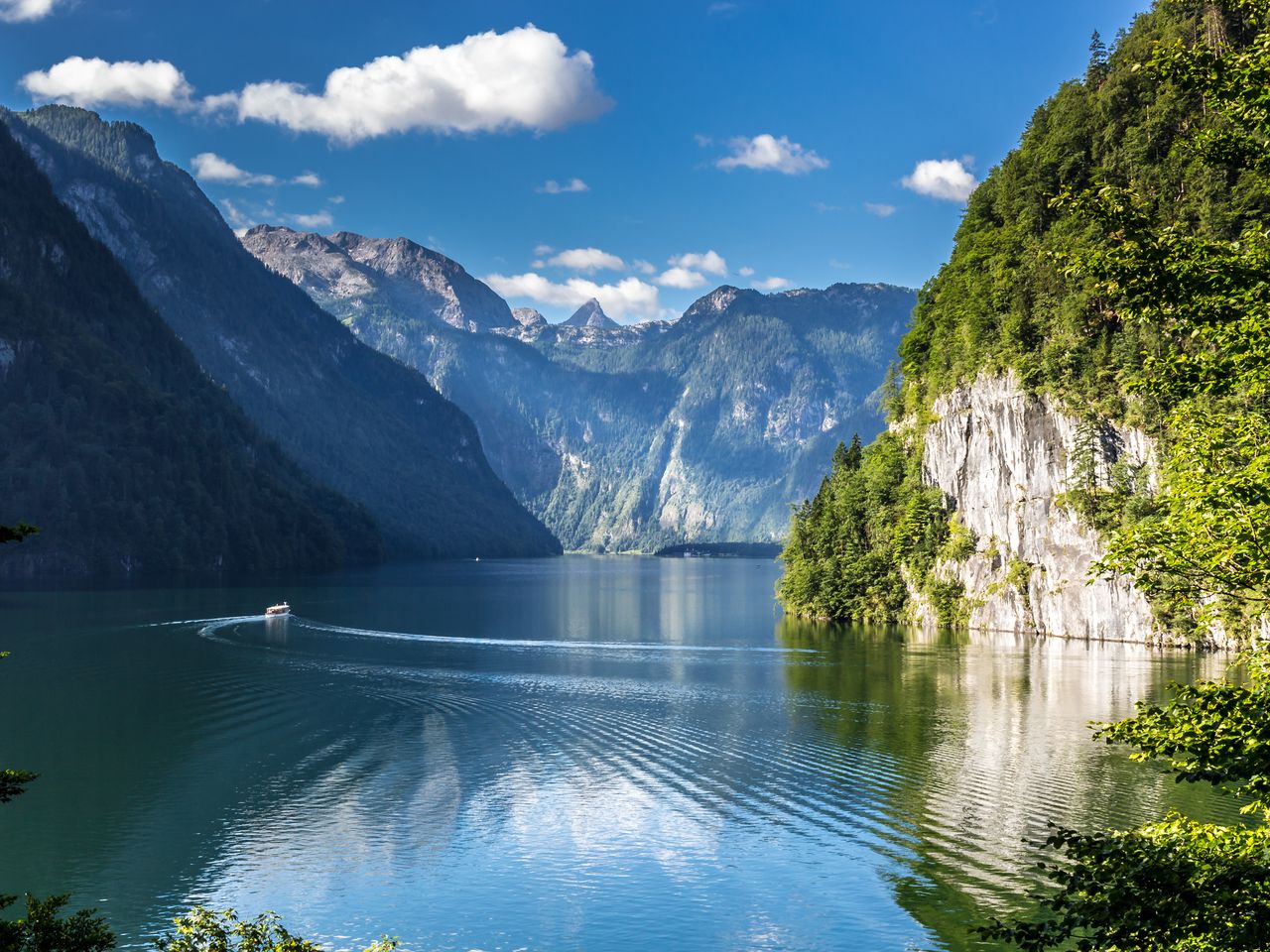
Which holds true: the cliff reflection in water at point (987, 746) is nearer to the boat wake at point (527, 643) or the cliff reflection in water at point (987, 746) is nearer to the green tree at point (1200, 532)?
the boat wake at point (527, 643)

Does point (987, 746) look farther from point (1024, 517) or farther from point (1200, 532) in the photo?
point (1024, 517)

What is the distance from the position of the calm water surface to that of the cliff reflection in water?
0.20 m

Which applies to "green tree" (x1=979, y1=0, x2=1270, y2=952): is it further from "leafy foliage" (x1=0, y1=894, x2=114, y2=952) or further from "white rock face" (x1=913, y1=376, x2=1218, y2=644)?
"white rock face" (x1=913, y1=376, x2=1218, y2=644)

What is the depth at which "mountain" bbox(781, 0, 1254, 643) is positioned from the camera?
84.4m

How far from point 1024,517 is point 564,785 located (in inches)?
2495

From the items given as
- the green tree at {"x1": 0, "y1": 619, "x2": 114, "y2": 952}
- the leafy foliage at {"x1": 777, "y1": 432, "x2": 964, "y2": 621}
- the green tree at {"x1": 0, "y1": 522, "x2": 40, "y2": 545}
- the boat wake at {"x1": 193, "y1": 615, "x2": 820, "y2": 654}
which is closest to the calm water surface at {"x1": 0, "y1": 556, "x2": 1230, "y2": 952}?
the boat wake at {"x1": 193, "y1": 615, "x2": 820, "y2": 654}

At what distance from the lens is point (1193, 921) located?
42.2 ft

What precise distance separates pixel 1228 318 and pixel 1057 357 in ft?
259

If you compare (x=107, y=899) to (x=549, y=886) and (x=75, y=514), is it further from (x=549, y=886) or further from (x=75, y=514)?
(x=75, y=514)

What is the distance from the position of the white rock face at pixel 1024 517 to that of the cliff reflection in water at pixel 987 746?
3.59 metres

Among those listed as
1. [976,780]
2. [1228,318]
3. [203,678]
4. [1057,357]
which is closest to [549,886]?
[976,780]

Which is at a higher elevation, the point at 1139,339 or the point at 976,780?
the point at 1139,339

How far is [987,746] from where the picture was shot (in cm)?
4859

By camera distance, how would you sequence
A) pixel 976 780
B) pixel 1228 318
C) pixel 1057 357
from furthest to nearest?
pixel 1057 357
pixel 976 780
pixel 1228 318
